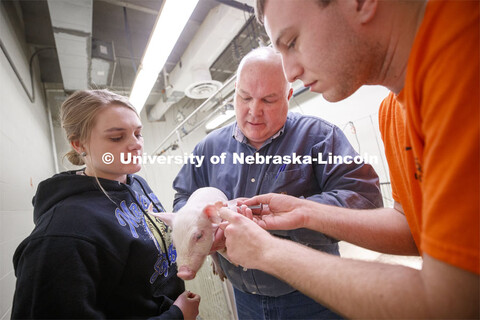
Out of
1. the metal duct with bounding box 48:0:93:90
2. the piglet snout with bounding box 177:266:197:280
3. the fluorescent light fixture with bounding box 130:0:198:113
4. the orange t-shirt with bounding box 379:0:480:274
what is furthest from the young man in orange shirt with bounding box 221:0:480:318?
the metal duct with bounding box 48:0:93:90

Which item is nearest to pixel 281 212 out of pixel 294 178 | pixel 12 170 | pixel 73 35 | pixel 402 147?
pixel 294 178

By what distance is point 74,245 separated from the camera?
0.88m

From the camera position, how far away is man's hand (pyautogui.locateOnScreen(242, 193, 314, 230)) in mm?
1103

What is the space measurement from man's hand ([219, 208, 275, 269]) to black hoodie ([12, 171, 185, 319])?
1.54ft

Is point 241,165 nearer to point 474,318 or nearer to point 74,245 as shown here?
point 74,245

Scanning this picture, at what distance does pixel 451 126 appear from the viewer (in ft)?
1.64

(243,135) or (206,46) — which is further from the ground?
(206,46)

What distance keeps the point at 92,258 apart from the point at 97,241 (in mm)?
66

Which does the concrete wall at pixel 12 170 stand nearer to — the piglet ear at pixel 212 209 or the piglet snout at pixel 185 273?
the piglet snout at pixel 185 273

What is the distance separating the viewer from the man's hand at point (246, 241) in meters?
Answer: 0.83

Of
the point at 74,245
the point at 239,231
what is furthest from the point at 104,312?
the point at 239,231

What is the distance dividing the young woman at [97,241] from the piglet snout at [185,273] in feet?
0.54

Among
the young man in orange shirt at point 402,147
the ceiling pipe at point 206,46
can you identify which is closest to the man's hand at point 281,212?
the young man in orange shirt at point 402,147

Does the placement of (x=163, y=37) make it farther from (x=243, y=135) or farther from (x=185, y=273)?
(x=185, y=273)
